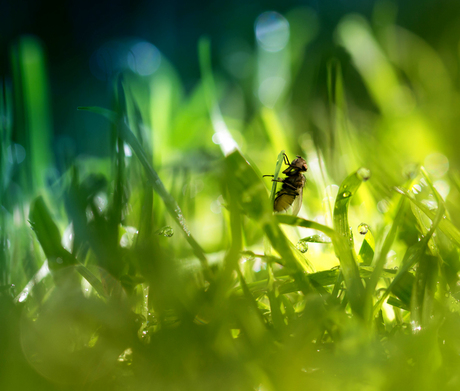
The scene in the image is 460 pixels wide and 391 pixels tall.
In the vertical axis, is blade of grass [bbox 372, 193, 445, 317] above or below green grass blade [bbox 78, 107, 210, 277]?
below

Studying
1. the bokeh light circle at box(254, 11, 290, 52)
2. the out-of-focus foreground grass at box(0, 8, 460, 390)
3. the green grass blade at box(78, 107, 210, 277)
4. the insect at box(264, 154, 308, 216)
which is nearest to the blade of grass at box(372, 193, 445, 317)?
the out-of-focus foreground grass at box(0, 8, 460, 390)

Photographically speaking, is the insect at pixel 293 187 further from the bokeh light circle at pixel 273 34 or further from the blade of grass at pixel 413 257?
the bokeh light circle at pixel 273 34

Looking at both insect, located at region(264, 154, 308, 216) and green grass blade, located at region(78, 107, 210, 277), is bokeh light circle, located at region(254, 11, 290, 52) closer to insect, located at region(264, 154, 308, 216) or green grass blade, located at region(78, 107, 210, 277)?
insect, located at region(264, 154, 308, 216)

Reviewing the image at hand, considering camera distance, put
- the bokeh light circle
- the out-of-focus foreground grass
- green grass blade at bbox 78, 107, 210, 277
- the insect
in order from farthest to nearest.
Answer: the bokeh light circle
the insect
green grass blade at bbox 78, 107, 210, 277
the out-of-focus foreground grass

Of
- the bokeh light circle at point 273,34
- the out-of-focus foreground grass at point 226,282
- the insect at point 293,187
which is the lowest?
the out-of-focus foreground grass at point 226,282

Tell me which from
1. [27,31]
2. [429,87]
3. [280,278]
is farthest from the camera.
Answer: [27,31]

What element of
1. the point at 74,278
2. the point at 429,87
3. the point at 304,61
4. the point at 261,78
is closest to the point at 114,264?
the point at 74,278

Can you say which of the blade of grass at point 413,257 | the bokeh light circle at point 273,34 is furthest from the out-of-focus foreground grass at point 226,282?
the bokeh light circle at point 273,34

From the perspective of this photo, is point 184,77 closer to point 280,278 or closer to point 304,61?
point 304,61

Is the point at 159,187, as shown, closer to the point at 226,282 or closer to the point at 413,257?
the point at 226,282

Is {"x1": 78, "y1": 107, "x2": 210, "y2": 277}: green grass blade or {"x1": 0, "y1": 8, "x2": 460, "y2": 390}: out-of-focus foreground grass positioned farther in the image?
{"x1": 78, "y1": 107, "x2": 210, "y2": 277}: green grass blade

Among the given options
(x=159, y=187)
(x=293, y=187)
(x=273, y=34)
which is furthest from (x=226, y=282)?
(x=273, y=34)
